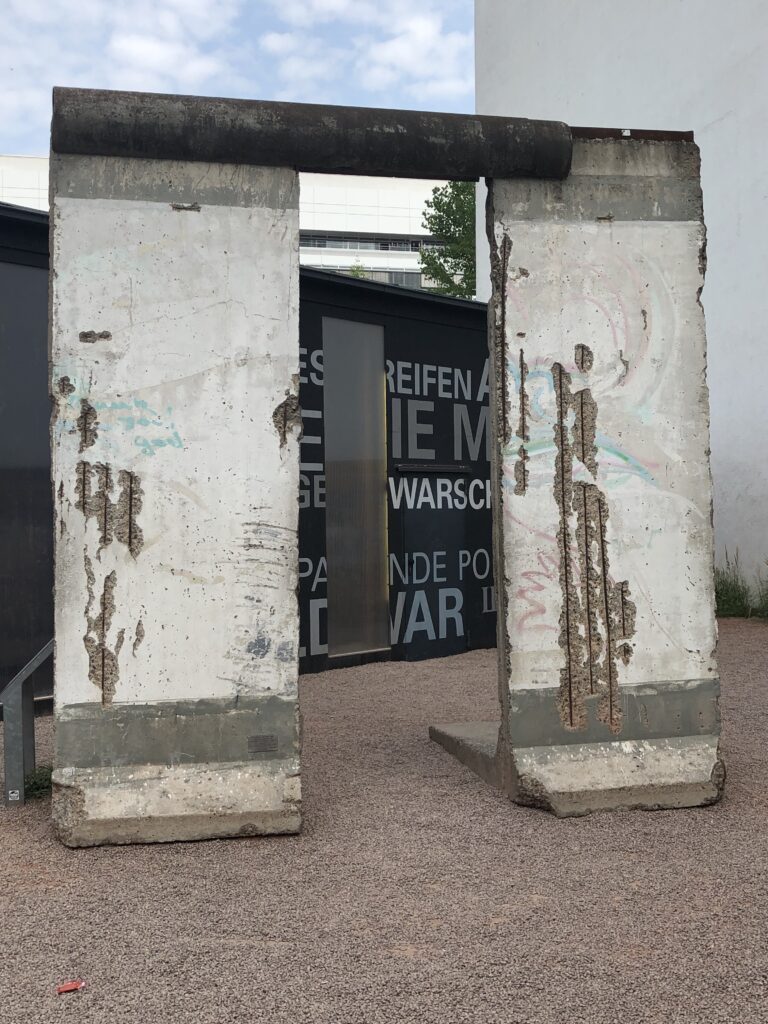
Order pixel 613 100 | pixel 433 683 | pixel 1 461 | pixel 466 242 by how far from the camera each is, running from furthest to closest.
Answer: pixel 466 242 → pixel 613 100 → pixel 433 683 → pixel 1 461

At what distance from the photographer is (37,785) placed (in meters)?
4.31

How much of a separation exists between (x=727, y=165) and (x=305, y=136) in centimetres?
898

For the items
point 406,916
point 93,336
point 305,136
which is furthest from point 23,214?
point 406,916

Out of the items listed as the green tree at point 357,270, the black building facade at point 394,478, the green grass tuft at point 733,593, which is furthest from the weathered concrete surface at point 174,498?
the green tree at point 357,270

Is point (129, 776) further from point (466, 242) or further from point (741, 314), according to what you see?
point (466, 242)

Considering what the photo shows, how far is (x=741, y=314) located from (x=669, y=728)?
8292 mm

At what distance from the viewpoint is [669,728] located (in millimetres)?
4074

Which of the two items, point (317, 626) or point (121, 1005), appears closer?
point (121, 1005)

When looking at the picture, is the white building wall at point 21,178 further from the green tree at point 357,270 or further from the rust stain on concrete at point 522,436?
the rust stain on concrete at point 522,436

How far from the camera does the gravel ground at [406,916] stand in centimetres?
238

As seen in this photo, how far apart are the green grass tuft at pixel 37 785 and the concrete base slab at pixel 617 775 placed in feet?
6.86

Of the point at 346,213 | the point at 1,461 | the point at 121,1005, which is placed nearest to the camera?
the point at 121,1005

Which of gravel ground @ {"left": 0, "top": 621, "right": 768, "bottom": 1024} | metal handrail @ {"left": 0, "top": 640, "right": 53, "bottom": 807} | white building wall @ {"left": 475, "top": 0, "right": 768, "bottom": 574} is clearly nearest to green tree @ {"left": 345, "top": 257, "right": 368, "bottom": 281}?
white building wall @ {"left": 475, "top": 0, "right": 768, "bottom": 574}

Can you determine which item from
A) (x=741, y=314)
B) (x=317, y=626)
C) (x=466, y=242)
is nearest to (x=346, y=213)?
(x=466, y=242)
